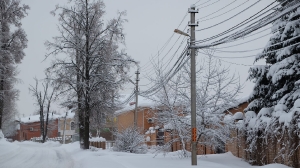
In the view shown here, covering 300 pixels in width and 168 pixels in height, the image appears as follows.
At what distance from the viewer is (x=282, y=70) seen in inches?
542

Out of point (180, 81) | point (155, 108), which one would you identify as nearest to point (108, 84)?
point (155, 108)

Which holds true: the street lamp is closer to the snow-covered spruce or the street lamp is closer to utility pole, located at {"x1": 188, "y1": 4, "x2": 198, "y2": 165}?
utility pole, located at {"x1": 188, "y1": 4, "x2": 198, "y2": 165}

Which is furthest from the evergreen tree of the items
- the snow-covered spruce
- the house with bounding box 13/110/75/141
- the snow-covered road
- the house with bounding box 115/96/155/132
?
the house with bounding box 13/110/75/141

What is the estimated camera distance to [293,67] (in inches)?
530

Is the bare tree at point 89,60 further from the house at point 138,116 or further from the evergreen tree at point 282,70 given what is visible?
the house at point 138,116

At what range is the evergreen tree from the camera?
1348 cm

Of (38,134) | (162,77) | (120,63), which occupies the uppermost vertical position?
(120,63)

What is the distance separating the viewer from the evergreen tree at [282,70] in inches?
531

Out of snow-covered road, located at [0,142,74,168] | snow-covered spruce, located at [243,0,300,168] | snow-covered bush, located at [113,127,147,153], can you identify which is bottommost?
snow-covered road, located at [0,142,74,168]

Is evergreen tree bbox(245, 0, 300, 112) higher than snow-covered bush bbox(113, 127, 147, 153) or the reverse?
higher

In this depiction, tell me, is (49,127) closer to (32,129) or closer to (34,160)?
(32,129)

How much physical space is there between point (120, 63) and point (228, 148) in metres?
9.23

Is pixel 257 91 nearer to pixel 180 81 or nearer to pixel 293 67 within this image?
pixel 293 67

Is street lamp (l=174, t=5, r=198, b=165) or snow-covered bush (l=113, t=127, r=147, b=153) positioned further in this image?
snow-covered bush (l=113, t=127, r=147, b=153)
